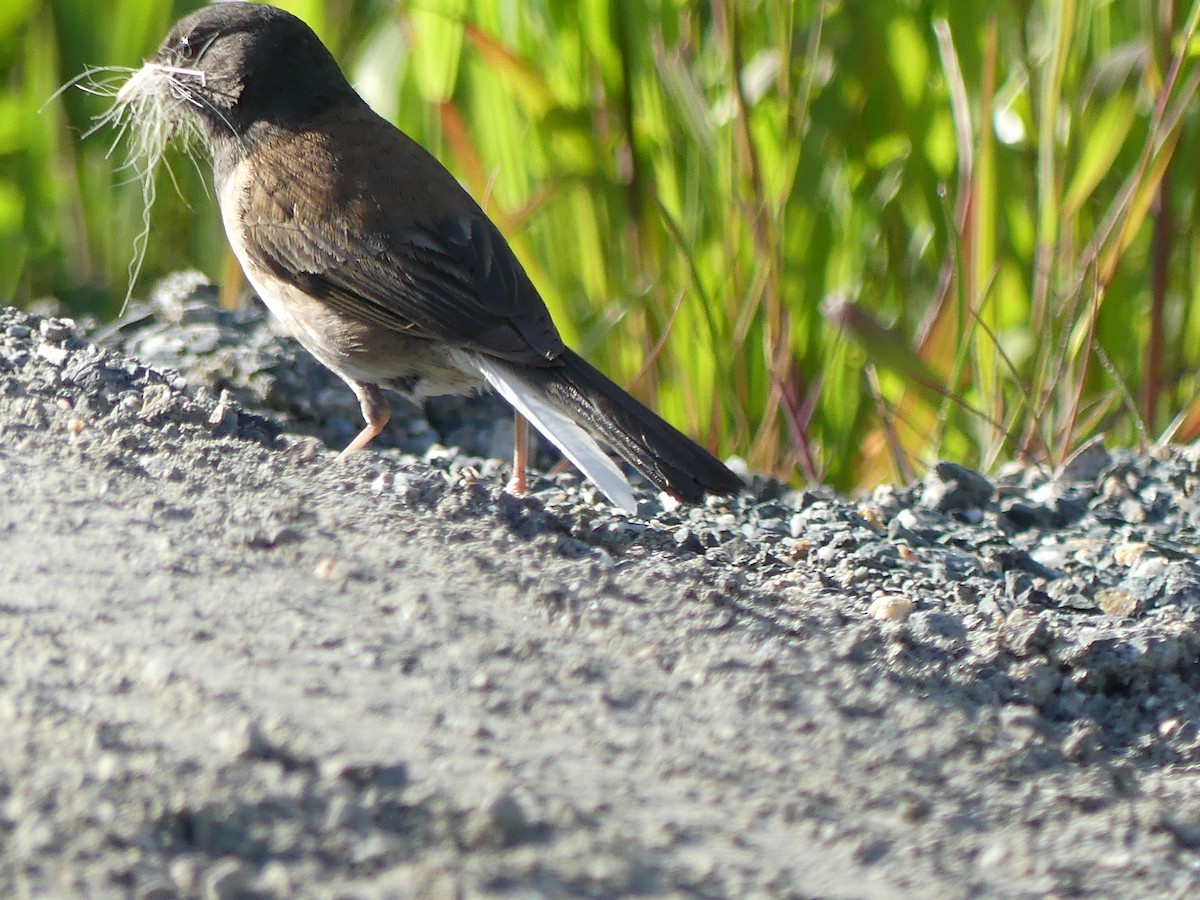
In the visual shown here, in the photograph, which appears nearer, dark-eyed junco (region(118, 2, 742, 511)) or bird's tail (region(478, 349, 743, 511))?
bird's tail (region(478, 349, 743, 511))

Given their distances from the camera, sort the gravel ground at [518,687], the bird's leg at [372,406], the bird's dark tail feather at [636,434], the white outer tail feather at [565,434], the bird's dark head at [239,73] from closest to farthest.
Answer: the gravel ground at [518,687] < the white outer tail feather at [565,434] < the bird's dark tail feather at [636,434] < the bird's leg at [372,406] < the bird's dark head at [239,73]

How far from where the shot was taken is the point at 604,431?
257 cm

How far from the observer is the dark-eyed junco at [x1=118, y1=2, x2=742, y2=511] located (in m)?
2.62

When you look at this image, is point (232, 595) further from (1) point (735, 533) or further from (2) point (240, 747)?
(1) point (735, 533)

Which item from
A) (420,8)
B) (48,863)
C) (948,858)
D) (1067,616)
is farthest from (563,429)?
(420,8)

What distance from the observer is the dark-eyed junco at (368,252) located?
262 centimetres

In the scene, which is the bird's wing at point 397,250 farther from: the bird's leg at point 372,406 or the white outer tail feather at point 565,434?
the bird's leg at point 372,406

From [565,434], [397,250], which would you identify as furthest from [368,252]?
[565,434]

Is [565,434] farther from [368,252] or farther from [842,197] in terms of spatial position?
[842,197]

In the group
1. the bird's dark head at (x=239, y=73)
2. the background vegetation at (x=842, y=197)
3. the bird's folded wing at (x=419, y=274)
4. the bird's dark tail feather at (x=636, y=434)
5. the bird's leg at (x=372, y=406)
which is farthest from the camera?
the background vegetation at (x=842, y=197)

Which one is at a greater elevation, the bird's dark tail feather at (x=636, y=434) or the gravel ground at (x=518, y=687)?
the bird's dark tail feather at (x=636, y=434)

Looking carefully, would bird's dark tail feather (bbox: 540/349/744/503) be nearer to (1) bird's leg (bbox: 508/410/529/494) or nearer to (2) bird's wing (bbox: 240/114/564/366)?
(2) bird's wing (bbox: 240/114/564/366)

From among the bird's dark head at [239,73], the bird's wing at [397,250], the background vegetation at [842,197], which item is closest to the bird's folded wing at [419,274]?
the bird's wing at [397,250]

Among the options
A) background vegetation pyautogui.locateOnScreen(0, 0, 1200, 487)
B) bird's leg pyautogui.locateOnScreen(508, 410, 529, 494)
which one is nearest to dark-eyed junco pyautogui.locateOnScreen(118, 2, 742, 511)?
bird's leg pyautogui.locateOnScreen(508, 410, 529, 494)
